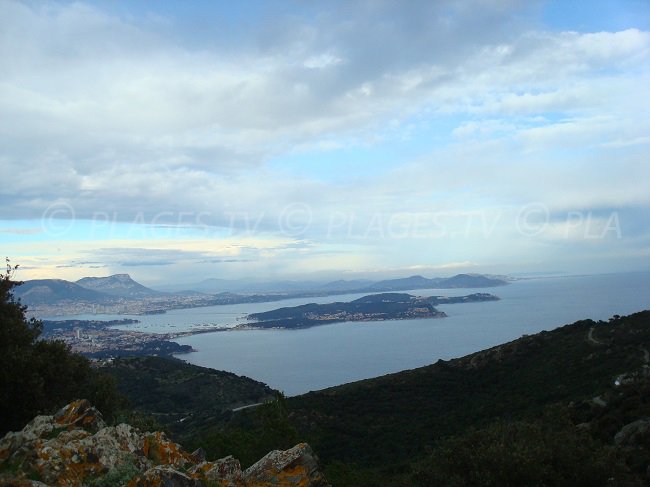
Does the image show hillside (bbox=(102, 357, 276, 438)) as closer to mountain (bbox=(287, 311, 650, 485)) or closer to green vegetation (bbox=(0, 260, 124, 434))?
mountain (bbox=(287, 311, 650, 485))

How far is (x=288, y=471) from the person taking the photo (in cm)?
814

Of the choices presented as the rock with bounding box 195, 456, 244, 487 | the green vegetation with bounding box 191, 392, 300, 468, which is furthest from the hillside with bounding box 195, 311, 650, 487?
the rock with bounding box 195, 456, 244, 487

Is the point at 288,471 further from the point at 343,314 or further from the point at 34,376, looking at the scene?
the point at 343,314

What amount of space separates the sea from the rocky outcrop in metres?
68.7

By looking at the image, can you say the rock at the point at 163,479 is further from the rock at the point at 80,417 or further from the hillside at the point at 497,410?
the hillside at the point at 497,410

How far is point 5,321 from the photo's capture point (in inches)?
525

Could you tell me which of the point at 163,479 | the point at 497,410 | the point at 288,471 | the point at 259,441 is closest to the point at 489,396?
the point at 497,410

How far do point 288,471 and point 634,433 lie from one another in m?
12.2

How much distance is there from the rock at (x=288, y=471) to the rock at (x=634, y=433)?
10.8m

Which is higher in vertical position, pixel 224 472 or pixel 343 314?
pixel 224 472

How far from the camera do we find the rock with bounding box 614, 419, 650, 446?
13805 mm

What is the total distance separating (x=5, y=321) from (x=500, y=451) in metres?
13.6

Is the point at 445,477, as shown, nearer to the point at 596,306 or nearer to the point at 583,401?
the point at 583,401

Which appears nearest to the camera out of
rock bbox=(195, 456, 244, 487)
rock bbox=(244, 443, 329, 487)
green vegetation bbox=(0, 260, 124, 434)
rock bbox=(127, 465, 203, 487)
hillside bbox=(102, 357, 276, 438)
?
rock bbox=(127, 465, 203, 487)
